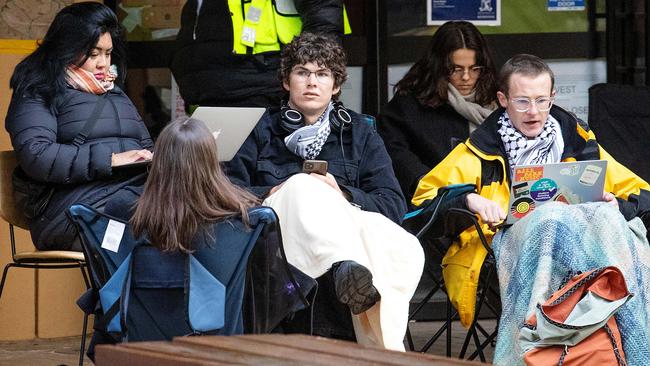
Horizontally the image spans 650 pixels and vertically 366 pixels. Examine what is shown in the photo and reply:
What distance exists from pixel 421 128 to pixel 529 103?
84 cm

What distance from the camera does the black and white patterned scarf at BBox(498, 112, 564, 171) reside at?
560 cm

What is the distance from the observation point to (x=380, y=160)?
17.8ft

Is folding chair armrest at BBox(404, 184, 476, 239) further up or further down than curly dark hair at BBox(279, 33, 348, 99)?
further down

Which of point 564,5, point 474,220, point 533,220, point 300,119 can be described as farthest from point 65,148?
point 564,5

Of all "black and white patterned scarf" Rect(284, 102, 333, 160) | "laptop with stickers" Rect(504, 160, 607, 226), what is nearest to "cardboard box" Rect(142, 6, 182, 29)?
"black and white patterned scarf" Rect(284, 102, 333, 160)

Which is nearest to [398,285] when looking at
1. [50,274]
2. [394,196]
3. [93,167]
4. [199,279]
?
[394,196]

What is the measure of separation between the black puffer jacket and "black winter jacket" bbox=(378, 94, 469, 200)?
1.31 metres

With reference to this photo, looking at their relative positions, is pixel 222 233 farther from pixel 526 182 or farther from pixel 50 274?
pixel 50 274

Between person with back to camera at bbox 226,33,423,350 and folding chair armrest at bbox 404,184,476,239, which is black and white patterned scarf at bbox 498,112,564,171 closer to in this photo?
folding chair armrest at bbox 404,184,476,239

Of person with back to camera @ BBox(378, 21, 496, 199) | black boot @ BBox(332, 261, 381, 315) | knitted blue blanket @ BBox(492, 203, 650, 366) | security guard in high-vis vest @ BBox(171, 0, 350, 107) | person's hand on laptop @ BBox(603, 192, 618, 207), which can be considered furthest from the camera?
person with back to camera @ BBox(378, 21, 496, 199)

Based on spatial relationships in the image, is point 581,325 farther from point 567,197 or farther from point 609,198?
point 609,198

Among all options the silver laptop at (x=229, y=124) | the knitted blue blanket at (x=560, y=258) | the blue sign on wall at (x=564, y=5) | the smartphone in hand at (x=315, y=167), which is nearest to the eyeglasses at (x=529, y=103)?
the knitted blue blanket at (x=560, y=258)

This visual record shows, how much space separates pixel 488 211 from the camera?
17.4 ft

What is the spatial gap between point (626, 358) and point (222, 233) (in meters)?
1.53
